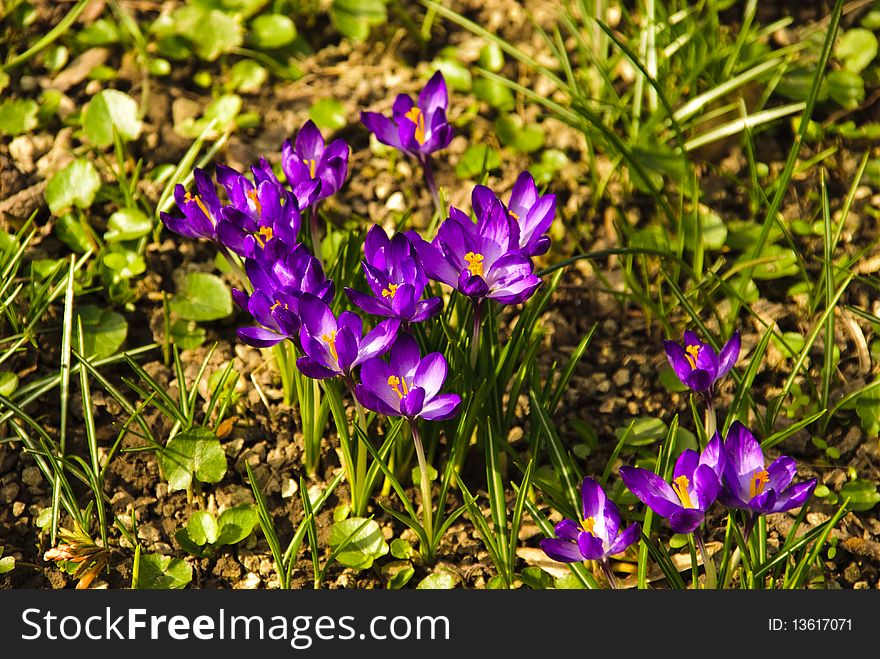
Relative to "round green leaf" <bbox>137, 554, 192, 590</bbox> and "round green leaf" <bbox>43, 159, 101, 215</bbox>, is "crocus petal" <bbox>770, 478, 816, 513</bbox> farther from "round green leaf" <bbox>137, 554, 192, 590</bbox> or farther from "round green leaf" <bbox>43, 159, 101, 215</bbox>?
"round green leaf" <bbox>43, 159, 101, 215</bbox>

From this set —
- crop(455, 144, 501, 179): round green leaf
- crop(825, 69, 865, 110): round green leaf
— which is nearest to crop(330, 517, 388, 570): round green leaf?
crop(455, 144, 501, 179): round green leaf

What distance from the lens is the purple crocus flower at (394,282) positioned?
1.73 metres

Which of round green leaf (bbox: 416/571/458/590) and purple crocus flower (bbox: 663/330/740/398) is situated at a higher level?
purple crocus flower (bbox: 663/330/740/398)

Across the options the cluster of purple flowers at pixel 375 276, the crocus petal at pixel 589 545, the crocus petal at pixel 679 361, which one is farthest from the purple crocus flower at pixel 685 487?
the cluster of purple flowers at pixel 375 276

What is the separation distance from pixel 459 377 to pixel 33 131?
5.21 feet

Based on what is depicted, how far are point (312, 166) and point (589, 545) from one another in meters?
1.01

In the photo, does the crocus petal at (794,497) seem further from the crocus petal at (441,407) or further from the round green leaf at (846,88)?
the round green leaf at (846,88)

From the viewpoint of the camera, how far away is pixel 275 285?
179 cm

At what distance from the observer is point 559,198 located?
9.05 ft

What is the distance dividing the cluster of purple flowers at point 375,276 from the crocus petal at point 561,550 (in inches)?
10.7

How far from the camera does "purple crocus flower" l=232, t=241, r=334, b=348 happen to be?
1750mm

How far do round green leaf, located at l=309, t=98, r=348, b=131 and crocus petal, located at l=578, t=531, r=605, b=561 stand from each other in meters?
1.64

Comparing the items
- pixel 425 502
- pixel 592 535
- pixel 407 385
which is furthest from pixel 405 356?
pixel 592 535

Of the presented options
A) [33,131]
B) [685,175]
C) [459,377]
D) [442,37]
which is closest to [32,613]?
[459,377]
